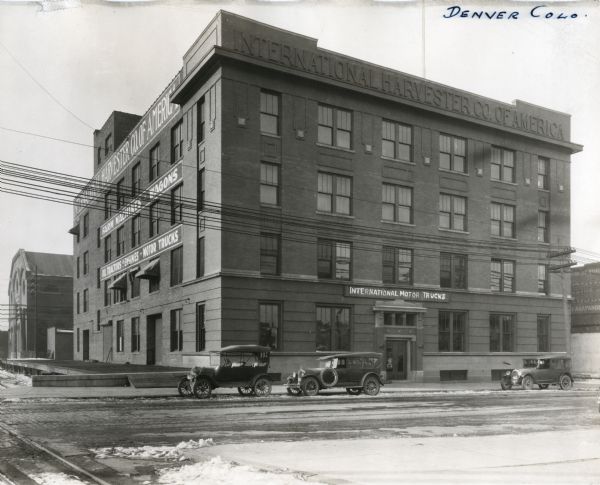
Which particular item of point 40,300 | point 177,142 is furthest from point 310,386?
point 40,300

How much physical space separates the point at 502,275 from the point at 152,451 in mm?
30167

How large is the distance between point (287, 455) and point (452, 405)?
1129 cm

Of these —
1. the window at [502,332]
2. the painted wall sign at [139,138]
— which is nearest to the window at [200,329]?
the painted wall sign at [139,138]

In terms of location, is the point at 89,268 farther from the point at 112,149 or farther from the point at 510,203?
the point at 510,203

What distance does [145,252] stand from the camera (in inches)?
1544

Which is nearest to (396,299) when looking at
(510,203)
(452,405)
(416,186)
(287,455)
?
(416,186)

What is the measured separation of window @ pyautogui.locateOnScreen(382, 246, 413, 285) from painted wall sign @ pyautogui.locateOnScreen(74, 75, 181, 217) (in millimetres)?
13218

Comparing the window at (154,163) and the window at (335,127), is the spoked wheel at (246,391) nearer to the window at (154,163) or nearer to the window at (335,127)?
the window at (335,127)

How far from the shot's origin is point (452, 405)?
20.5 metres

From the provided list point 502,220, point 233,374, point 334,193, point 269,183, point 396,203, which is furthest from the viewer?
point 502,220

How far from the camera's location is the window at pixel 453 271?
117 ft

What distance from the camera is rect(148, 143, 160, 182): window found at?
37.7 meters

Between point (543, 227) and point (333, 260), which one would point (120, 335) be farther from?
point (543, 227)

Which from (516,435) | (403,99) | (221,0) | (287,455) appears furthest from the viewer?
(403,99)
